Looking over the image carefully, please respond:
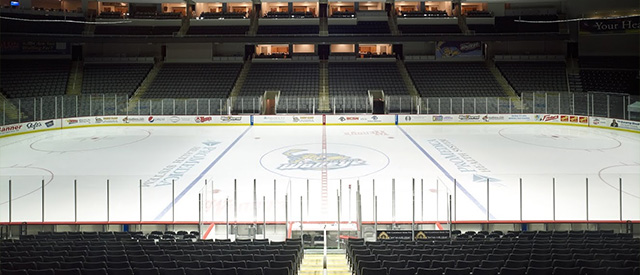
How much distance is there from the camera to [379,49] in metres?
43.8

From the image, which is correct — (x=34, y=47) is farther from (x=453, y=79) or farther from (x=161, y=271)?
(x=161, y=271)

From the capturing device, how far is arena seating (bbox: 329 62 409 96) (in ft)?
113

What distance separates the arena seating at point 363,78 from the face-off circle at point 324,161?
500 inches

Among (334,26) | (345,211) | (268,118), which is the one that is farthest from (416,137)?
(334,26)

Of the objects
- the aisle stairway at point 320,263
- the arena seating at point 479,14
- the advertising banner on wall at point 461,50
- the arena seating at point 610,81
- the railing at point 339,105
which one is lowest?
the aisle stairway at point 320,263

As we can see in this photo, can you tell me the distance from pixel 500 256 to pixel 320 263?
275 cm

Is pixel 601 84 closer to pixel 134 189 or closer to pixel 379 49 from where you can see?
pixel 379 49

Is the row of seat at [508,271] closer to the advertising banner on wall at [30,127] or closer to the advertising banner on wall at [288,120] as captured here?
the advertising banner on wall at [30,127]

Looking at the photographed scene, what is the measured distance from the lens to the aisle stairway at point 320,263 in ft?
24.6

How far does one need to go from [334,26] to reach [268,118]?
14.3m

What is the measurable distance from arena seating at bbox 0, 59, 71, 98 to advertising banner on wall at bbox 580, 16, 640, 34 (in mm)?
35051

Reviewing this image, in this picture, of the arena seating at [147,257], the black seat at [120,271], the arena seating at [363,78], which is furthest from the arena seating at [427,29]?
the black seat at [120,271]

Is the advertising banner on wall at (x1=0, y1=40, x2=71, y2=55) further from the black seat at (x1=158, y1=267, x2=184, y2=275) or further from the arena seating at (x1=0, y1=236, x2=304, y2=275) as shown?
the black seat at (x1=158, y1=267, x2=184, y2=275)

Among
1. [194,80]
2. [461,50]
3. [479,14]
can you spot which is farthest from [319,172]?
[479,14]
